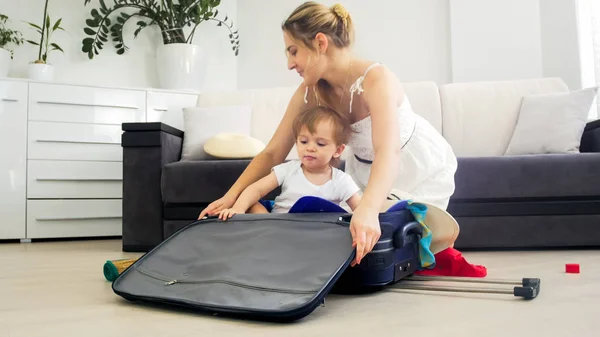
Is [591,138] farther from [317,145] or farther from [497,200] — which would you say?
[317,145]

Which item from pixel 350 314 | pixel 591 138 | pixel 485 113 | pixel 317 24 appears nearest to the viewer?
pixel 350 314

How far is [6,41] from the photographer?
3646mm

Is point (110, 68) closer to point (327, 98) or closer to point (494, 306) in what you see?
point (327, 98)

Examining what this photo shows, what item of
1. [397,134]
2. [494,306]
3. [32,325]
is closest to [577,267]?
[494,306]

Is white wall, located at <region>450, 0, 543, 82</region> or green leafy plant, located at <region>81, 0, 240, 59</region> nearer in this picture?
white wall, located at <region>450, 0, 543, 82</region>

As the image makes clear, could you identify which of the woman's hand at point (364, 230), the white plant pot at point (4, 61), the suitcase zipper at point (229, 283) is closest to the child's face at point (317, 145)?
the woman's hand at point (364, 230)

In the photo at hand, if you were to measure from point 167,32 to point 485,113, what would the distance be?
2.30m

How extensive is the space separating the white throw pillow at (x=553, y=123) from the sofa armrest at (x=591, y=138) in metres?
0.04

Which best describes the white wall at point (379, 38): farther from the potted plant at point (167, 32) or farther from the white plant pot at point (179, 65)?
the white plant pot at point (179, 65)

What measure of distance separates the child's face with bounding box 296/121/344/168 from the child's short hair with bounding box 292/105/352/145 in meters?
0.01

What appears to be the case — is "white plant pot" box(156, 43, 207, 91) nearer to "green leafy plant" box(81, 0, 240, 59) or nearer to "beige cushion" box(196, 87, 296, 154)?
"green leafy plant" box(81, 0, 240, 59)

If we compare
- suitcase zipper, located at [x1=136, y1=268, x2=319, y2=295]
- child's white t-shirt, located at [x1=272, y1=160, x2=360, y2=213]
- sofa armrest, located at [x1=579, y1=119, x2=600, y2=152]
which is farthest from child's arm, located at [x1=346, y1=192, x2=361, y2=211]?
sofa armrest, located at [x1=579, y1=119, x2=600, y2=152]

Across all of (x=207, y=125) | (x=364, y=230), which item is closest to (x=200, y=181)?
(x=207, y=125)

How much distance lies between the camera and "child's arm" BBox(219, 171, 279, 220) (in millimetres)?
→ 1546
